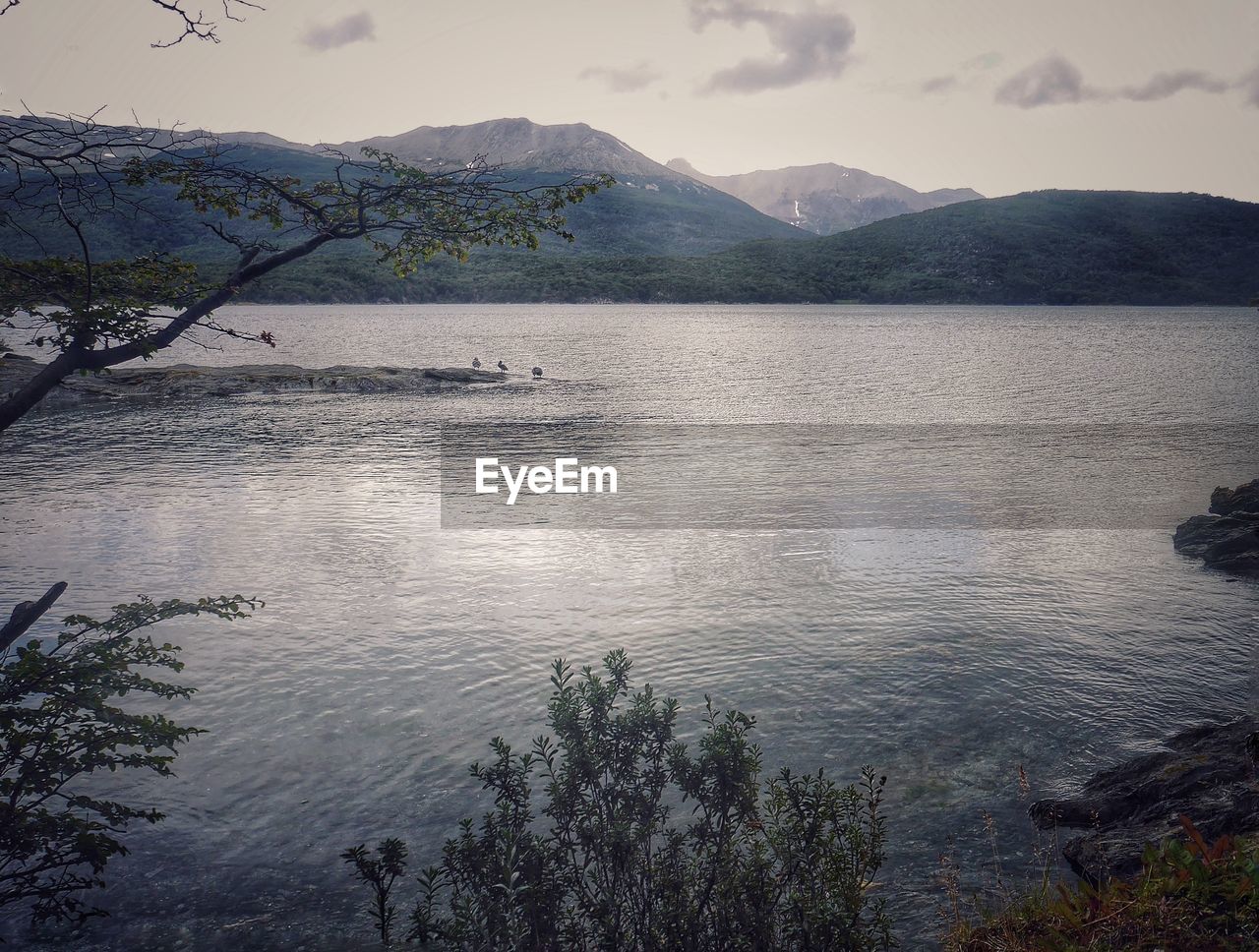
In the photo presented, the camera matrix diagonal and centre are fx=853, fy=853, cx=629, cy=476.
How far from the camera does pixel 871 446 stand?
37438mm

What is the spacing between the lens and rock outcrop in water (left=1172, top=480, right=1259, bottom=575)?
1878cm

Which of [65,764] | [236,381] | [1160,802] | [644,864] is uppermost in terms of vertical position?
[236,381]

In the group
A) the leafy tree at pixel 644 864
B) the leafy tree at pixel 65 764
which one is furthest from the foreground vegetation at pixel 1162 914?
the leafy tree at pixel 65 764

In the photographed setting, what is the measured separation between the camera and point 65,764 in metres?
8.35

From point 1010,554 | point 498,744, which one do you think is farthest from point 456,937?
point 1010,554

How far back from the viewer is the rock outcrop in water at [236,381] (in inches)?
2089

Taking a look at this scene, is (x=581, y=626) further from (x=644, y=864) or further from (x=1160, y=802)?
(x=1160, y=802)

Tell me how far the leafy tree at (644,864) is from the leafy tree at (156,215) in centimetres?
483

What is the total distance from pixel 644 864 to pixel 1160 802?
5.83m

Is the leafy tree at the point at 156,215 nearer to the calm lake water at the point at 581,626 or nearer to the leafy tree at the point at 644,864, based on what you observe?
the leafy tree at the point at 644,864

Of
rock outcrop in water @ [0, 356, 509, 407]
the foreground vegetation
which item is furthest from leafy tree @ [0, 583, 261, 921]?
rock outcrop in water @ [0, 356, 509, 407]

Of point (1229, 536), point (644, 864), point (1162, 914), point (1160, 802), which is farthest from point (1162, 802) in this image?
point (1229, 536)

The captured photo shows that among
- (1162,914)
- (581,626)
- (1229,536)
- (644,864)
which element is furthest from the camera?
(1229,536)

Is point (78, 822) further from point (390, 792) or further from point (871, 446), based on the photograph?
point (871, 446)
